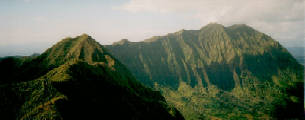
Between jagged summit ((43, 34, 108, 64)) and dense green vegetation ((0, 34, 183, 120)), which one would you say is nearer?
dense green vegetation ((0, 34, 183, 120))

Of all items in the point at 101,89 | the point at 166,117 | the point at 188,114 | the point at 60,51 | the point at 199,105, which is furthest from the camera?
the point at 199,105

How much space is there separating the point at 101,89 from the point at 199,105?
112780mm

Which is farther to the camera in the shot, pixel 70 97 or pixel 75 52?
pixel 75 52

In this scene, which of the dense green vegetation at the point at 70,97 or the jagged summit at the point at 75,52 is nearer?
the dense green vegetation at the point at 70,97

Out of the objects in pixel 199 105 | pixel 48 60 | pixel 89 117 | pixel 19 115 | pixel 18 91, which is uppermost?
pixel 48 60

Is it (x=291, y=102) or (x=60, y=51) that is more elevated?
(x=60, y=51)

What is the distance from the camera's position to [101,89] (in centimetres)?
5400

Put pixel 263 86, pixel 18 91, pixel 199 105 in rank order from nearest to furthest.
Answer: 1. pixel 18 91
2. pixel 199 105
3. pixel 263 86

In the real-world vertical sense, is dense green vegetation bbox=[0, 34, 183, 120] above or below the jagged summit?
below

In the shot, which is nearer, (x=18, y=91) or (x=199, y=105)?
(x=18, y=91)

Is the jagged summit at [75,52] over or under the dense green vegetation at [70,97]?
over

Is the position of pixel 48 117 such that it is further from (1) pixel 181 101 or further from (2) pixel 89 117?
(1) pixel 181 101

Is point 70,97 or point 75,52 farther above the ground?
point 75,52

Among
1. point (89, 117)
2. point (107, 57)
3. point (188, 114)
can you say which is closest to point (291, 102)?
point (188, 114)
